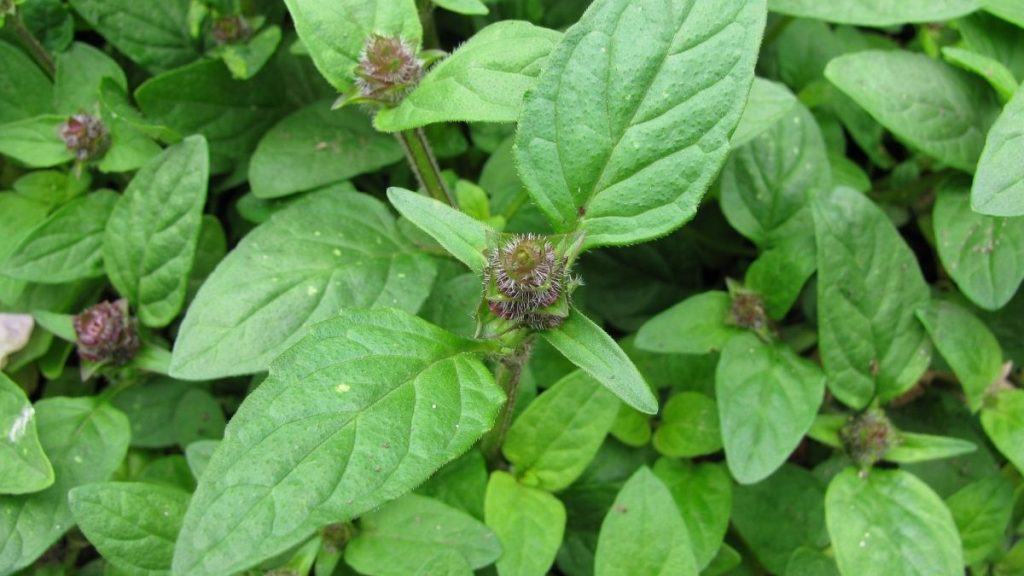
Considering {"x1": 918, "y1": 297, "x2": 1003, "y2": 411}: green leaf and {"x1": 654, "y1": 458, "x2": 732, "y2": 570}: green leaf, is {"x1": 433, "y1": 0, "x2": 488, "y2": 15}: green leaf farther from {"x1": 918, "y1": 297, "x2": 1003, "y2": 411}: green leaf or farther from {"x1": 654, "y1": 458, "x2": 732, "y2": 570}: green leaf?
{"x1": 918, "y1": 297, "x2": 1003, "y2": 411}: green leaf

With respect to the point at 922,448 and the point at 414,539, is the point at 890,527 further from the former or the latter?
the point at 414,539

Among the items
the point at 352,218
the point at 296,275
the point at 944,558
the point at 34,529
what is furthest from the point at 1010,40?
the point at 34,529

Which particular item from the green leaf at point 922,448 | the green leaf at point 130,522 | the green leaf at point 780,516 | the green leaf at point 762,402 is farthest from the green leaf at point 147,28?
the green leaf at point 922,448

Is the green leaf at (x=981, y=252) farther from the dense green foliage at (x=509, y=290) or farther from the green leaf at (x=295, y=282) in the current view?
the green leaf at (x=295, y=282)

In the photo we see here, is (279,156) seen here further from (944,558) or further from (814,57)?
(944,558)

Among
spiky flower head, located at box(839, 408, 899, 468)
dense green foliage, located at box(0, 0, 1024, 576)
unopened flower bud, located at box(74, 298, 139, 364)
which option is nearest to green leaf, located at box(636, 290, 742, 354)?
dense green foliage, located at box(0, 0, 1024, 576)

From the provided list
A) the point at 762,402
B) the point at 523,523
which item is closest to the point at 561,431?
the point at 523,523
